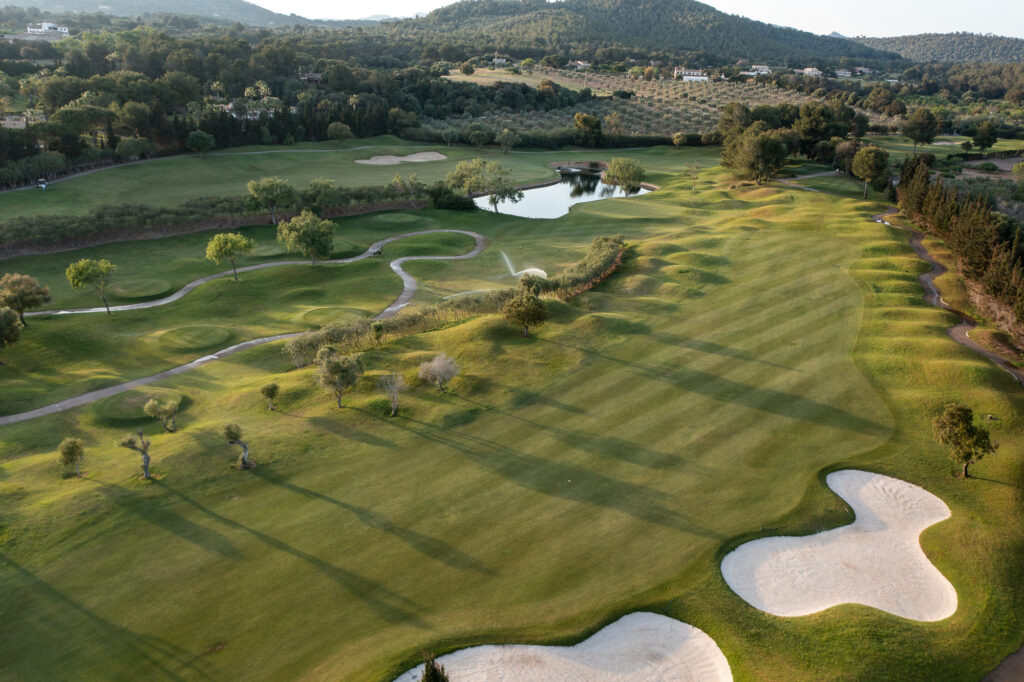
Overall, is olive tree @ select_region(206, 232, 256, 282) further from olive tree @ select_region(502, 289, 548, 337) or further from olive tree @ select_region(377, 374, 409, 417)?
olive tree @ select_region(502, 289, 548, 337)

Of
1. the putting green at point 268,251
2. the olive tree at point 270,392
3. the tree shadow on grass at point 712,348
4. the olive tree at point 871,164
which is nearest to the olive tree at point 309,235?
the putting green at point 268,251

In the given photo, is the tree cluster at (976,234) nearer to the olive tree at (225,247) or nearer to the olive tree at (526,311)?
the olive tree at (526,311)

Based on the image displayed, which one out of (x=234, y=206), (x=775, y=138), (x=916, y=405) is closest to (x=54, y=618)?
(x=916, y=405)

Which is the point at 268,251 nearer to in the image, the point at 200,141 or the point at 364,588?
the point at 200,141

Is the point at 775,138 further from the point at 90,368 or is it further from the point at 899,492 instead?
the point at 90,368

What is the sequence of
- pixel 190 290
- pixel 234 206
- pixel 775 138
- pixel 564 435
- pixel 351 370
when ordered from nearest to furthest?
pixel 564 435, pixel 351 370, pixel 190 290, pixel 234 206, pixel 775 138

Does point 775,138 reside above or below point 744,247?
above
